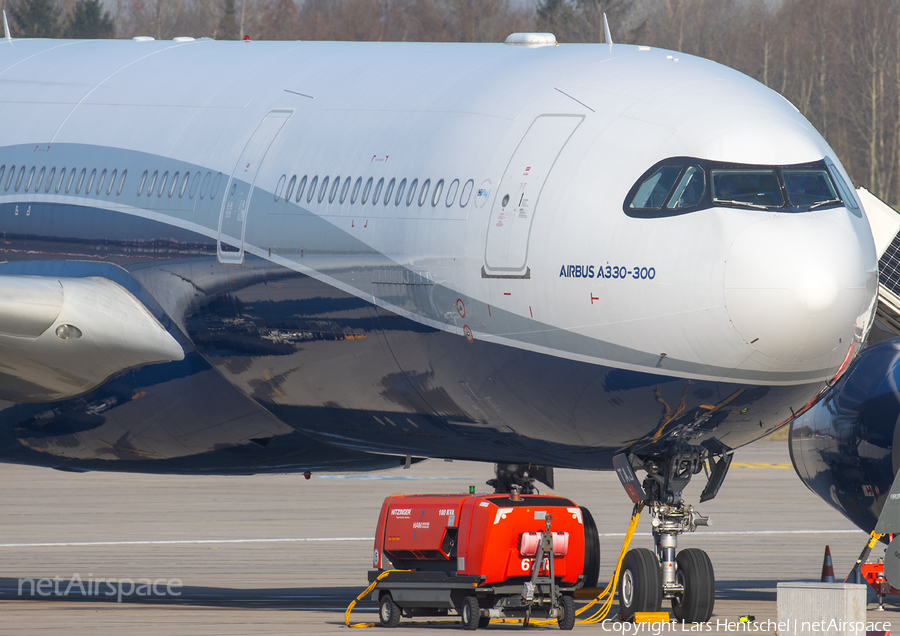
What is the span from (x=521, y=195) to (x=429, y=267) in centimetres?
119

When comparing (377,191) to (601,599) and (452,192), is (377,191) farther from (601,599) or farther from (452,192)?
(601,599)

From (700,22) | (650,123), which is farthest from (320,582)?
(700,22)

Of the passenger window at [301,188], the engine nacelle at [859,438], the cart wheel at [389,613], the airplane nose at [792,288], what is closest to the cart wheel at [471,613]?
the cart wheel at [389,613]

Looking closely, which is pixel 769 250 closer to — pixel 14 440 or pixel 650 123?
pixel 650 123

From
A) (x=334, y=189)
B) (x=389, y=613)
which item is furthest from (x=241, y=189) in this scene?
(x=389, y=613)

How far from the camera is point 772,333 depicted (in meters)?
14.3

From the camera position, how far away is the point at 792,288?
558 inches

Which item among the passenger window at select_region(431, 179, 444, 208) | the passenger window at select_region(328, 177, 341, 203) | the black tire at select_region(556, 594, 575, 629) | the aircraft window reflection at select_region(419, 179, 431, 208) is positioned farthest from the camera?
the passenger window at select_region(328, 177, 341, 203)

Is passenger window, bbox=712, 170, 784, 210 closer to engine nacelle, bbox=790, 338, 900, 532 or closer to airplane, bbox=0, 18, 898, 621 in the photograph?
airplane, bbox=0, 18, 898, 621

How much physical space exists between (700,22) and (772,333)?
295ft

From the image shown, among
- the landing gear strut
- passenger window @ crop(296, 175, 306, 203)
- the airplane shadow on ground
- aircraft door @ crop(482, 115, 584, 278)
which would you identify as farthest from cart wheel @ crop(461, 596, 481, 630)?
passenger window @ crop(296, 175, 306, 203)

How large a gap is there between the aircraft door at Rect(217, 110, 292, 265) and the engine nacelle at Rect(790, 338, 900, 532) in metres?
7.05

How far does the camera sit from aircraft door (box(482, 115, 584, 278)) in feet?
50.5

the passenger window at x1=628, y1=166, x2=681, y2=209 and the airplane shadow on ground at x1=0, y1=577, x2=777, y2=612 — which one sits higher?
the passenger window at x1=628, y1=166, x2=681, y2=209
